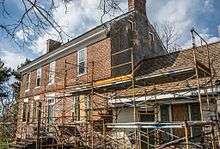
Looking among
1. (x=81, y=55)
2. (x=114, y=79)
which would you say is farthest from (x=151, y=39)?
(x=114, y=79)

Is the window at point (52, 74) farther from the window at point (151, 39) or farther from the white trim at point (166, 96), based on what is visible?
the white trim at point (166, 96)

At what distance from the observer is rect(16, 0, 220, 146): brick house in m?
13.5

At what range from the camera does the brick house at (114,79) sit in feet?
44.3

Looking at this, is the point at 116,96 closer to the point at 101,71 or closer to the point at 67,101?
the point at 101,71

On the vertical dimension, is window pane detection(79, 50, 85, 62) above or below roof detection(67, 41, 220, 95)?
above

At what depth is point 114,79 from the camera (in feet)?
45.0

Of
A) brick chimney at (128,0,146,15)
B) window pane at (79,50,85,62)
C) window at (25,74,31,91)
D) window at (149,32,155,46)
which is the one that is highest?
brick chimney at (128,0,146,15)

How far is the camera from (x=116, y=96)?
50.1 feet

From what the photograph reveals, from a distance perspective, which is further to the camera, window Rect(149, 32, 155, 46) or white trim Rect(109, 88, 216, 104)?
window Rect(149, 32, 155, 46)

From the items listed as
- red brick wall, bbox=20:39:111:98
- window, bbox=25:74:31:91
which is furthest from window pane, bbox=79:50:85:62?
window, bbox=25:74:31:91

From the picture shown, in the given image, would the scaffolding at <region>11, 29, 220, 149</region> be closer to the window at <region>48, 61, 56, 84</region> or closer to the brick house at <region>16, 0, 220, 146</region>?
the brick house at <region>16, 0, 220, 146</region>

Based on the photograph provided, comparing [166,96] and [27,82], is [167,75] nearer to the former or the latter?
[166,96]

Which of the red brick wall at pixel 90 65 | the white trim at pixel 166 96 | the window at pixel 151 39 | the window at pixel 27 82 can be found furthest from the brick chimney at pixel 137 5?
the window at pixel 27 82

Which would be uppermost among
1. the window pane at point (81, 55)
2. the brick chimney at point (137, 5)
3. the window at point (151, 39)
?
the brick chimney at point (137, 5)
